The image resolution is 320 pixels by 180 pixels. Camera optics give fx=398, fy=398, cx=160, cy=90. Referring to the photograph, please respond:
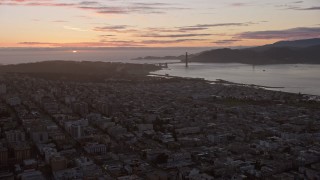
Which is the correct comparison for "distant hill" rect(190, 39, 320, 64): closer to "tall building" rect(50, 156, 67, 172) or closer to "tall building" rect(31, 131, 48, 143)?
"tall building" rect(31, 131, 48, 143)

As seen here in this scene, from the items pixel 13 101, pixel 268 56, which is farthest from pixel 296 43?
pixel 13 101

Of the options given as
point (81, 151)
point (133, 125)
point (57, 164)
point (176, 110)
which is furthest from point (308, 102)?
point (57, 164)

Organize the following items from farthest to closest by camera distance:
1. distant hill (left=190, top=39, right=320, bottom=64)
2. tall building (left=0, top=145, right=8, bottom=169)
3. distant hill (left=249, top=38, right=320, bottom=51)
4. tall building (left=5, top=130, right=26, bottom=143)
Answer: distant hill (left=249, top=38, right=320, bottom=51) → distant hill (left=190, top=39, right=320, bottom=64) → tall building (left=5, top=130, right=26, bottom=143) → tall building (left=0, top=145, right=8, bottom=169)

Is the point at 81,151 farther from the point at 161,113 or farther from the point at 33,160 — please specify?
the point at 161,113

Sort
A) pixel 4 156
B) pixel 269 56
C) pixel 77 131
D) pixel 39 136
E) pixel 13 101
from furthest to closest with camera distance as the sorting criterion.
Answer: pixel 269 56, pixel 13 101, pixel 77 131, pixel 39 136, pixel 4 156

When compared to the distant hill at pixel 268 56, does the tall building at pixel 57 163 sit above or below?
below

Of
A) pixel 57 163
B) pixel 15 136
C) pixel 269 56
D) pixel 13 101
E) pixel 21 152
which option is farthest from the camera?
pixel 269 56

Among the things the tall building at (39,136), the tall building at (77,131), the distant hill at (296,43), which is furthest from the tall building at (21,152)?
the distant hill at (296,43)

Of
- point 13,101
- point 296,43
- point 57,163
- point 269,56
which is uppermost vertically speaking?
point 296,43

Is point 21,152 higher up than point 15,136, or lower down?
lower down

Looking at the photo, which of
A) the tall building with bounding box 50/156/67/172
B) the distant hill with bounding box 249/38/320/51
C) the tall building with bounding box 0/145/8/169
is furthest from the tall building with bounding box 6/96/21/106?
the distant hill with bounding box 249/38/320/51

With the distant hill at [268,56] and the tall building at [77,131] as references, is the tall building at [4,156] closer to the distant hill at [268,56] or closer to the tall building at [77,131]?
the tall building at [77,131]

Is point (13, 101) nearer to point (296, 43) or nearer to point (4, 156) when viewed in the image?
point (4, 156)
